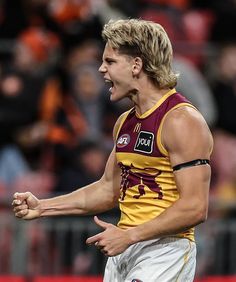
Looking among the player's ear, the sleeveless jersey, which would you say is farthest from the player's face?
the sleeveless jersey

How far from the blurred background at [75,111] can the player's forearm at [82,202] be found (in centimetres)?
269

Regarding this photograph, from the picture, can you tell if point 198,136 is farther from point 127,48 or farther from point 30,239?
point 30,239

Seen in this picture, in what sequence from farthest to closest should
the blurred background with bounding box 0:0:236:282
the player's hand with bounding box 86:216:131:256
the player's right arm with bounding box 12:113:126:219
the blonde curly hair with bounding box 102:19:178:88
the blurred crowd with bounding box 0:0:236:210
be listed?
the blurred crowd with bounding box 0:0:236:210 < the blurred background with bounding box 0:0:236:282 < the player's right arm with bounding box 12:113:126:219 < the blonde curly hair with bounding box 102:19:178:88 < the player's hand with bounding box 86:216:131:256

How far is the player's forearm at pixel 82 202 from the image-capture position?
20.6 ft

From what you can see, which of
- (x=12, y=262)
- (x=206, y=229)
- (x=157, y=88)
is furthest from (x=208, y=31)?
(x=157, y=88)

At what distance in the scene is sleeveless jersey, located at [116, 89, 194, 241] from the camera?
228 inches

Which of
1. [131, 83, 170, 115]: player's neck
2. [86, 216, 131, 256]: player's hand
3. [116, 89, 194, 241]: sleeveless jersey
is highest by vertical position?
[131, 83, 170, 115]: player's neck

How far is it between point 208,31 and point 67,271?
4452 mm

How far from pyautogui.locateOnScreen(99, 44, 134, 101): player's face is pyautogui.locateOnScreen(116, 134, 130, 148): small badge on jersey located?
0.26m

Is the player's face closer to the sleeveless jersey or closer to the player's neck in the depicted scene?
the player's neck

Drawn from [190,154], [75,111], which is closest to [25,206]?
[190,154]

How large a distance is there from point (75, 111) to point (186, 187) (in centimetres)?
566

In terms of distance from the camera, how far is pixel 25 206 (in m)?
6.08

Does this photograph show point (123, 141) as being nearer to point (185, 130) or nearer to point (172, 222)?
point (185, 130)
